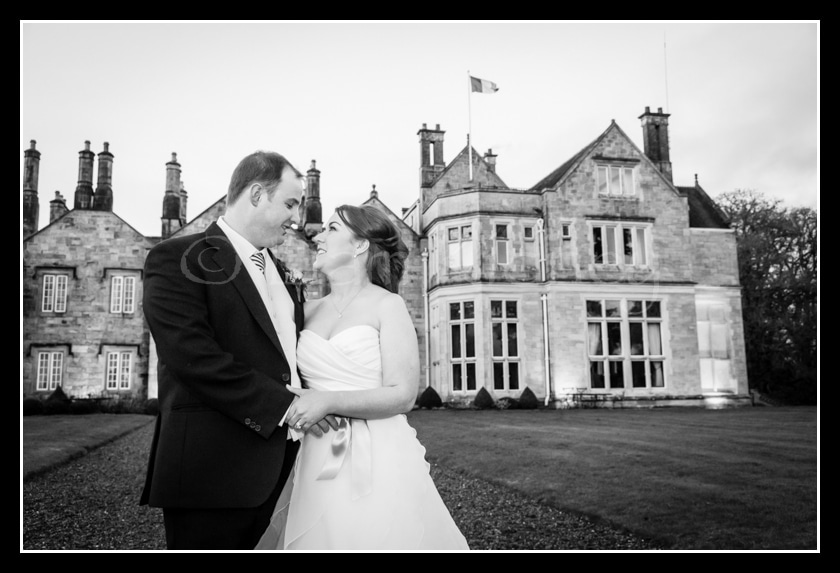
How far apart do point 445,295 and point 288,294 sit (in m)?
9.99

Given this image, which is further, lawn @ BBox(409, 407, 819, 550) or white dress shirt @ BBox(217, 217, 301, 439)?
lawn @ BBox(409, 407, 819, 550)

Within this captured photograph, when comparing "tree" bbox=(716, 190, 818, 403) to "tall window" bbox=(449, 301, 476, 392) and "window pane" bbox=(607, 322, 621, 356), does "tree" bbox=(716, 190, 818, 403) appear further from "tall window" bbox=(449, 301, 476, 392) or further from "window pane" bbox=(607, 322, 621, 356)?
"tall window" bbox=(449, 301, 476, 392)

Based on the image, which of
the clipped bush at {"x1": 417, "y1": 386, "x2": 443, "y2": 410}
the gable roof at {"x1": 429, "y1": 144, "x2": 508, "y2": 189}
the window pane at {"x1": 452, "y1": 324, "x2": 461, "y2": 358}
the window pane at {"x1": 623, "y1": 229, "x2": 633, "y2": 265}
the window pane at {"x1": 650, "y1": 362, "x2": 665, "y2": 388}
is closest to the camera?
the clipped bush at {"x1": 417, "y1": 386, "x2": 443, "y2": 410}

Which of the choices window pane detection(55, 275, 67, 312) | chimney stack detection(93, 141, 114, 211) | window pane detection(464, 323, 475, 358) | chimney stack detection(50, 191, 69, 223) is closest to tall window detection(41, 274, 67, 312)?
window pane detection(55, 275, 67, 312)

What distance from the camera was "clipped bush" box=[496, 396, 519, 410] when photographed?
11438 millimetres

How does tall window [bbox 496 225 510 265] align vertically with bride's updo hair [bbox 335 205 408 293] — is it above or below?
above

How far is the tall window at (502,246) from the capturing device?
1303cm

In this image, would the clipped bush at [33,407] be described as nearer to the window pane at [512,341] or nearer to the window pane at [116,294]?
the window pane at [116,294]

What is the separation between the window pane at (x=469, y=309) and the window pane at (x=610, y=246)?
9.64 ft

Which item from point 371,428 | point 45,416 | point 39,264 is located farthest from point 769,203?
point 39,264

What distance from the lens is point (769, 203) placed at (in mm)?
9031

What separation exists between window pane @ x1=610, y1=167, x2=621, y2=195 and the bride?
11.9m

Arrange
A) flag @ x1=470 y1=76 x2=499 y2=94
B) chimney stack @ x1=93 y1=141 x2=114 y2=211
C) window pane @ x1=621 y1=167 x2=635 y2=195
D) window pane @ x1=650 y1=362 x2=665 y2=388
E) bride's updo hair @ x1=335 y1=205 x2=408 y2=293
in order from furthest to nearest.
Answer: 1. window pane @ x1=621 y1=167 x2=635 y2=195
2. window pane @ x1=650 y1=362 x2=665 y2=388
3. chimney stack @ x1=93 y1=141 x2=114 y2=211
4. flag @ x1=470 y1=76 x2=499 y2=94
5. bride's updo hair @ x1=335 y1=205 x2=408 y2=293

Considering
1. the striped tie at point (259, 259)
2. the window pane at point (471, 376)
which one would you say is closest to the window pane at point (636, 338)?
the window pane at point (471, 376)
